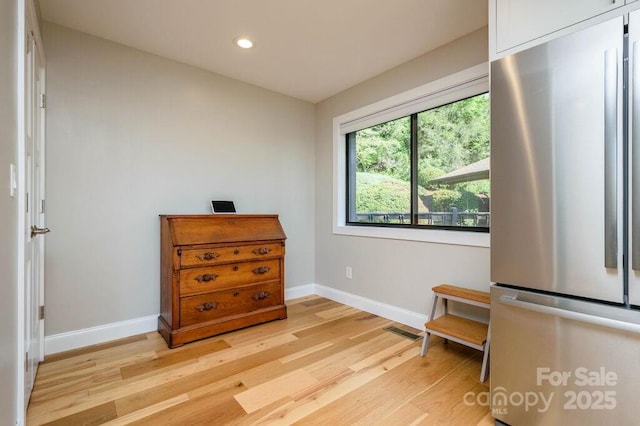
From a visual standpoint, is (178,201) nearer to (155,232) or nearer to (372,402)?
(155,232)

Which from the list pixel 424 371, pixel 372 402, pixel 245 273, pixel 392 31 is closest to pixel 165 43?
pixel 392 31

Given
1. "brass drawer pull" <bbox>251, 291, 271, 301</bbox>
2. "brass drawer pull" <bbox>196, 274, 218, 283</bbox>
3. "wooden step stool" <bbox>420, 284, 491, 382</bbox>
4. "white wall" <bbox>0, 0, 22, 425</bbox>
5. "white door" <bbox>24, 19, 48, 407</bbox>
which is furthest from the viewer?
"brass drawer pull" <bbox>251, 291, 271, 301</bbox>

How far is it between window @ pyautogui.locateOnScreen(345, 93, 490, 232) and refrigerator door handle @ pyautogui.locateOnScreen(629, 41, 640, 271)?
1171mm

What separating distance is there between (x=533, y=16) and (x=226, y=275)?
8.51 feet

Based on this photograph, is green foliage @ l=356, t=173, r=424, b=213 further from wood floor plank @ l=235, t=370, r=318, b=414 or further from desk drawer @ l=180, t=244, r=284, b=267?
wood floor plank @ l=235, t=370, r=318, b=414

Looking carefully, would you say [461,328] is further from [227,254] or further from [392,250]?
[227,254]

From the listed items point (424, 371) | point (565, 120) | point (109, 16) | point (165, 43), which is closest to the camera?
point (565, 120)

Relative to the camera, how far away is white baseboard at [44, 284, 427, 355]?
223 cm

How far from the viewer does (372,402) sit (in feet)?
5.46

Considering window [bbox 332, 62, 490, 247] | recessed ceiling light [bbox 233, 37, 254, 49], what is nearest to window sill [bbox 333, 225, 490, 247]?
window [bbox 332, 62, 490, 247]

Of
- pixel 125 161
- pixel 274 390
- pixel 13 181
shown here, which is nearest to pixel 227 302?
pixel 274 390

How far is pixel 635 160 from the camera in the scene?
1.12m

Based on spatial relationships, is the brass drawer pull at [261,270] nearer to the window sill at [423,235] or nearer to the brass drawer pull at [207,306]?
the brass drawer pull at [207,306]

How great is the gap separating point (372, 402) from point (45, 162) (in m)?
2.70
